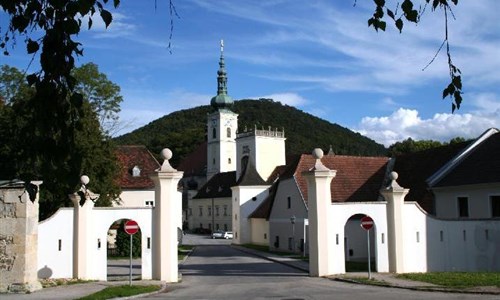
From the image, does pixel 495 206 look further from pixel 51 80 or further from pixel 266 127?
pixel 266 127

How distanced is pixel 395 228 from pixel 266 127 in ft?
356

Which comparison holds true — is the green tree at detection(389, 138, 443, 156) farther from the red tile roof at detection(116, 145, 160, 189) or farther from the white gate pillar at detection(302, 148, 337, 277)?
the white gate pillar at detection(302, 148, 337, 277)

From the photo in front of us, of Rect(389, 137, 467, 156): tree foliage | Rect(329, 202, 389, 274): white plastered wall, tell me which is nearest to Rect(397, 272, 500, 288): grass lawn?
Rect(329, 202, 389, 274): white plastered wall

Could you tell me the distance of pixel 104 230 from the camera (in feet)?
70.0

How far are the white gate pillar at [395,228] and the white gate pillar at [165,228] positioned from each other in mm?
8690

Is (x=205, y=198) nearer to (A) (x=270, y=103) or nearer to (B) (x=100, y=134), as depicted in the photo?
(B) (x=100, y=134)

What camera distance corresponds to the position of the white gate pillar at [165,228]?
68.6 feet

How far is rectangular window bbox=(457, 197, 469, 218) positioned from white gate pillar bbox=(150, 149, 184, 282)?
15.7 m

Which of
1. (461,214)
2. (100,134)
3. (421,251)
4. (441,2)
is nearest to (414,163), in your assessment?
(461,214)

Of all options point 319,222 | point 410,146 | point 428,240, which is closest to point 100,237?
point 319,222

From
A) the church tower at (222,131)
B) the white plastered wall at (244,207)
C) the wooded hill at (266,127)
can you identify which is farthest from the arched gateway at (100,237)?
the wooded hill at (266,127)

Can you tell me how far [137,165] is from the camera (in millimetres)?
53281

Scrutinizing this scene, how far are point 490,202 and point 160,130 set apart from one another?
12788 centimetres

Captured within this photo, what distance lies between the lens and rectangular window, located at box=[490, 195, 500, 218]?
88.4ft
